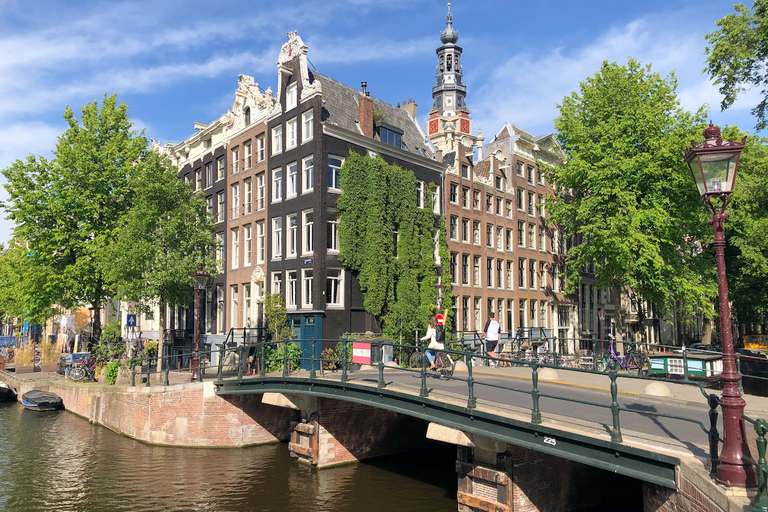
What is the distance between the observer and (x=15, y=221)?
1180 inches

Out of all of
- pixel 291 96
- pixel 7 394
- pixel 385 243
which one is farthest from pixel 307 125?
pixel 7 394

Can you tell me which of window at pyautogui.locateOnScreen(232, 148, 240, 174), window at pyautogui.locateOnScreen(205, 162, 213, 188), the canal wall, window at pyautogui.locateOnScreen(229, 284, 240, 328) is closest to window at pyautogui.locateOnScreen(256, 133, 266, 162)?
window at pyautogui.locateOnScreen(232, 148, 240, 174)

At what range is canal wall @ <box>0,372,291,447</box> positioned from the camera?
19844 millimetres

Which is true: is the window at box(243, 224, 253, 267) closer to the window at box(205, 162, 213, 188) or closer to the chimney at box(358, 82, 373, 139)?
the window at box(205, 162, 213, 188)

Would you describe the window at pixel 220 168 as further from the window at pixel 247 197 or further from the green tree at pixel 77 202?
the green tree at pixel 77 202

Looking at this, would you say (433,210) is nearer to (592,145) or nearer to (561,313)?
(592,145)

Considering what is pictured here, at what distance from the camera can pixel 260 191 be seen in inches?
1275

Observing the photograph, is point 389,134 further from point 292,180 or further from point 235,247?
point 235,247

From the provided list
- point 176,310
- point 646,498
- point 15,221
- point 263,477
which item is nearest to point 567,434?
point 646,498

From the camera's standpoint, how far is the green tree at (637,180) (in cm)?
2742

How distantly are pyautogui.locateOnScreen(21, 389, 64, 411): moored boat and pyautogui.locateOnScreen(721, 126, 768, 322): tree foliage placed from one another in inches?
1409

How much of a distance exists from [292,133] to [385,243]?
7.79 m

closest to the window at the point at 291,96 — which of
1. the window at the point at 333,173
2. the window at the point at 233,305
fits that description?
the window at the point at 333,173

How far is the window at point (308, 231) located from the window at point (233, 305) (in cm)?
742
